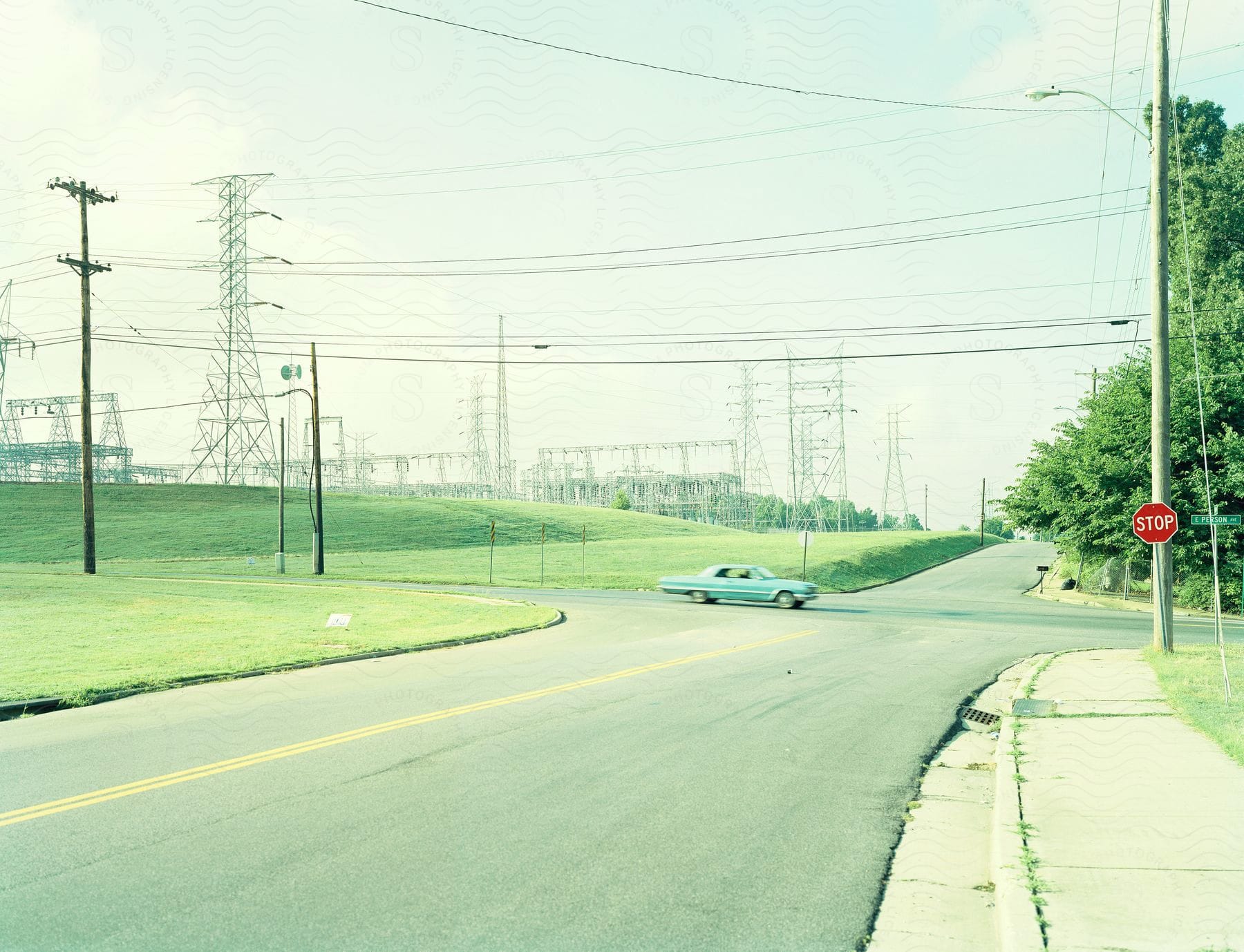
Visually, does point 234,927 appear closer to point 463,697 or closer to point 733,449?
point 463,697

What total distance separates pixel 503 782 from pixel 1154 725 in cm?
692

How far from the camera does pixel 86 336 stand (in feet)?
116

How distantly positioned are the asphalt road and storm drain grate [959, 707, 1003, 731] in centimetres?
27

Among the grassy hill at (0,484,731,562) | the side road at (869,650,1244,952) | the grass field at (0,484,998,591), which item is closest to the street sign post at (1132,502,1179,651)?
the side road at (869,650,1244,952)

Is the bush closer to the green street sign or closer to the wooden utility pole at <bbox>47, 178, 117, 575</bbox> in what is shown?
the green street sign

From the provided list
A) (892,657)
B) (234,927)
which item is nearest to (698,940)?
(234,927)

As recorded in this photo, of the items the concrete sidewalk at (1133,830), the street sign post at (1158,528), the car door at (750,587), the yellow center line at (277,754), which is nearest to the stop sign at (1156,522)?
the street sign post at (1158,528)

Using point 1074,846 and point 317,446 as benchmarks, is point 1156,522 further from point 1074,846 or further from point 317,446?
point 317,446

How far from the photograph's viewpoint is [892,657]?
17.2 metres

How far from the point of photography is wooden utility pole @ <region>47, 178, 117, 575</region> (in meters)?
34.2

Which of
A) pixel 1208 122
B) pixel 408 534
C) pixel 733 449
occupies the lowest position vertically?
pixel 408 534

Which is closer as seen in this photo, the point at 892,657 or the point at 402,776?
the point at 402,776

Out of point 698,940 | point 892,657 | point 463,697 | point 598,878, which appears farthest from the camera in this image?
point 892,657

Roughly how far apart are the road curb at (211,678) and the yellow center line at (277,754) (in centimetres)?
412
